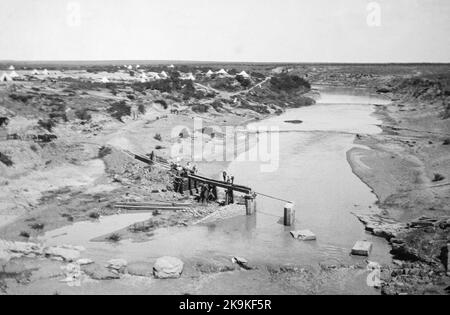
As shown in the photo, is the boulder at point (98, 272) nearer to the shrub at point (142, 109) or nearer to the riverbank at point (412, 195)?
the riverbank at point (412, 195)

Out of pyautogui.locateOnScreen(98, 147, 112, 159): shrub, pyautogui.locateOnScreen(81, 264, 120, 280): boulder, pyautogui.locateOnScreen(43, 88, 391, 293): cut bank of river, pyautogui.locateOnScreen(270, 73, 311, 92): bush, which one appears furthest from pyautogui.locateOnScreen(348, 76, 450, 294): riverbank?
pyautogui.locateOnScreen(270, 73, 311, 92): bush

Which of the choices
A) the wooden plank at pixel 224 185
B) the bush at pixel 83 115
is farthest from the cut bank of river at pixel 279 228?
the bush at pixel 83 115

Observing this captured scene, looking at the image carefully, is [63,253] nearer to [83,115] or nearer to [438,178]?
[438,178]

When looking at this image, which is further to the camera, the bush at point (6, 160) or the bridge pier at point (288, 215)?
the bush at point (6, 160)

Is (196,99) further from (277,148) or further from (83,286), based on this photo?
(83,286)

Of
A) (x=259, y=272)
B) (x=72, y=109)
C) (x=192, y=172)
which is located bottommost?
(x=259, y=272)

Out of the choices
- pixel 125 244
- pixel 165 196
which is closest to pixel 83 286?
pixel 125 244

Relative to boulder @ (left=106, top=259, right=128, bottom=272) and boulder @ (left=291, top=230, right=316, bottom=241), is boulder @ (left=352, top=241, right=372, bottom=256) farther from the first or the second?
boulder @ (left=106, top=259, right=128, bottom=272)
